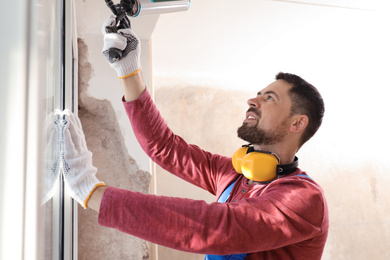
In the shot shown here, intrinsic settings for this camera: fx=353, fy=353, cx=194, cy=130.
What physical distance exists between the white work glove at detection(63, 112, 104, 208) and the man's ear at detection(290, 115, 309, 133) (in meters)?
0.92

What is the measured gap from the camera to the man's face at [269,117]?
4.82 feet

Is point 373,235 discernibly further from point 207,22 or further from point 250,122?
point 250,122

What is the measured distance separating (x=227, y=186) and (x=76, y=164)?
0.84 metres

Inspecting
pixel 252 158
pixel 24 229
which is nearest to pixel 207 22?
pixel 252 158

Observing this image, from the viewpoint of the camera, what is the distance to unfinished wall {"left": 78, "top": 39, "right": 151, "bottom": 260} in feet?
8.04

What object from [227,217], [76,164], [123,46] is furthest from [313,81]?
[76,164]

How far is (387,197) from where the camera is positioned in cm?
403

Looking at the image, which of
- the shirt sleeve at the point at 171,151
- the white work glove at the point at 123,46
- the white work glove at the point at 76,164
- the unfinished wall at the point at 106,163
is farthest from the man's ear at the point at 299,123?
the unfinished wall at the point at 106,163

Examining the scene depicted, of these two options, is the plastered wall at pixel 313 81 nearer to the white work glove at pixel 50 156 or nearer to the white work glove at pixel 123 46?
the white work glove at pixel 123 46

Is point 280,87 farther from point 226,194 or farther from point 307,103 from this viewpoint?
point 226,194

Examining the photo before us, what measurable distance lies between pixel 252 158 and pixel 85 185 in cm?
68

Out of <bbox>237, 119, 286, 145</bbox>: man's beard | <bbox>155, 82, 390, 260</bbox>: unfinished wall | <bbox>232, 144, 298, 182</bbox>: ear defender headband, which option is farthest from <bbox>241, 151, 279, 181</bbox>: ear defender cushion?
<bbox>155, 82, 390, 260</bbox>: unfinished wall

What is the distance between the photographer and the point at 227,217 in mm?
932

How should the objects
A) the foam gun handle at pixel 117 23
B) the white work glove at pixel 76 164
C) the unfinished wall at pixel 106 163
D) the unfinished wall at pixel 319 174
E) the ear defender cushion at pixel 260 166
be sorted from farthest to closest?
the unfinished wall at pixel 319 174, the unfinished wall at pixel 106 163, the ear defender cushion at pixel 260 166, the foam gun handle at pixel 117 23, the white work glove at pixel 76 164
